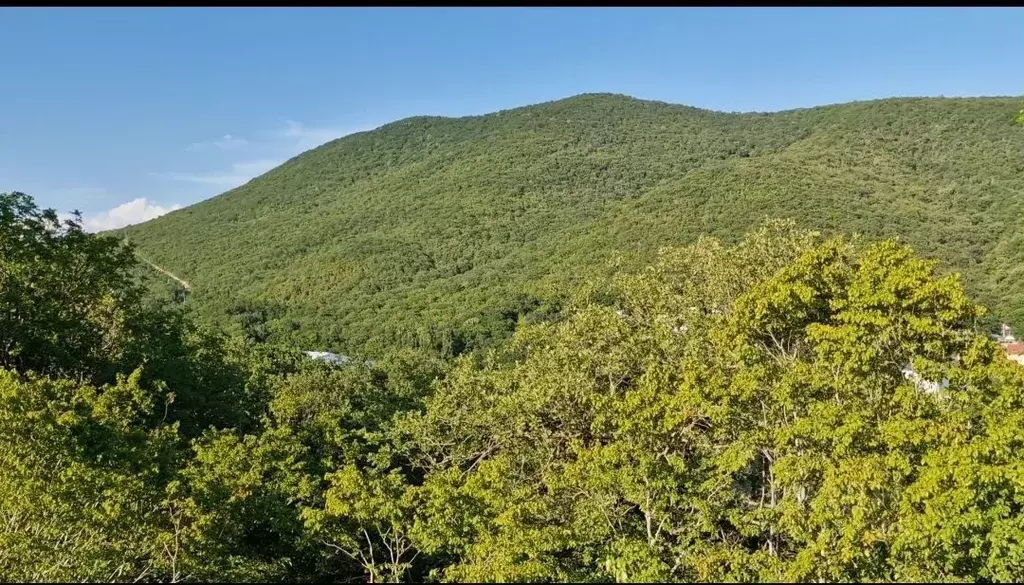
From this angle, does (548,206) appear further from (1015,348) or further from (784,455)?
(784,455)

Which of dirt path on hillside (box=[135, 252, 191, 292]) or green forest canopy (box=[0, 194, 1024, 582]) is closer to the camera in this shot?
green forest canopy (box=[0, 194, 1024, 582])

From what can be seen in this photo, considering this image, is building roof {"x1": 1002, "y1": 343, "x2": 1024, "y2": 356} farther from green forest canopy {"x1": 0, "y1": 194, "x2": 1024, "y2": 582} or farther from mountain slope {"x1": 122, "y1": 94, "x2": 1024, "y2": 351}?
green forest canopy {"x1": 0, "y1": 194, "x2": 1024, "y2": 582}

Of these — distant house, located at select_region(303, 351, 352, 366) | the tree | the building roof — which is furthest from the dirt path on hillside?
the tree

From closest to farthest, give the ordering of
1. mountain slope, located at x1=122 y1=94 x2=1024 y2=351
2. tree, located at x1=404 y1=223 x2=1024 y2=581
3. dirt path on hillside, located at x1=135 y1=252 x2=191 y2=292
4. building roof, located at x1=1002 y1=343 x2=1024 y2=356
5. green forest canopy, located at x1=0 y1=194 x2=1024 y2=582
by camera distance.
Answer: tree, located at x1=404 y1=223 x2=1024 y2=581 < green forest canopy, located at x1=0 y1=194 x2=1024 y2=582 < building roof, located at x1=1002 y1=343 x2=1024 y2=356 < mountain slope, located at x1=122 y1=94 x2=1024 y2=351 < dirt path on hillside, located at x1=135 y1=252 x2=191 y2=292

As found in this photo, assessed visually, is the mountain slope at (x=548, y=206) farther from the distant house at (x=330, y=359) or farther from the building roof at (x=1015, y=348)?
the distant house at (x=330, y=359)

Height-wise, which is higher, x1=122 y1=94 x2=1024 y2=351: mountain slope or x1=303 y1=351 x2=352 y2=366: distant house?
x1=122 y1=94 x2=1024 y2=351: mountain slope

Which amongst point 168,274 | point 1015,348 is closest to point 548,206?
point 168,274

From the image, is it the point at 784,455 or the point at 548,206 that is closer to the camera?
the point at 784,455
